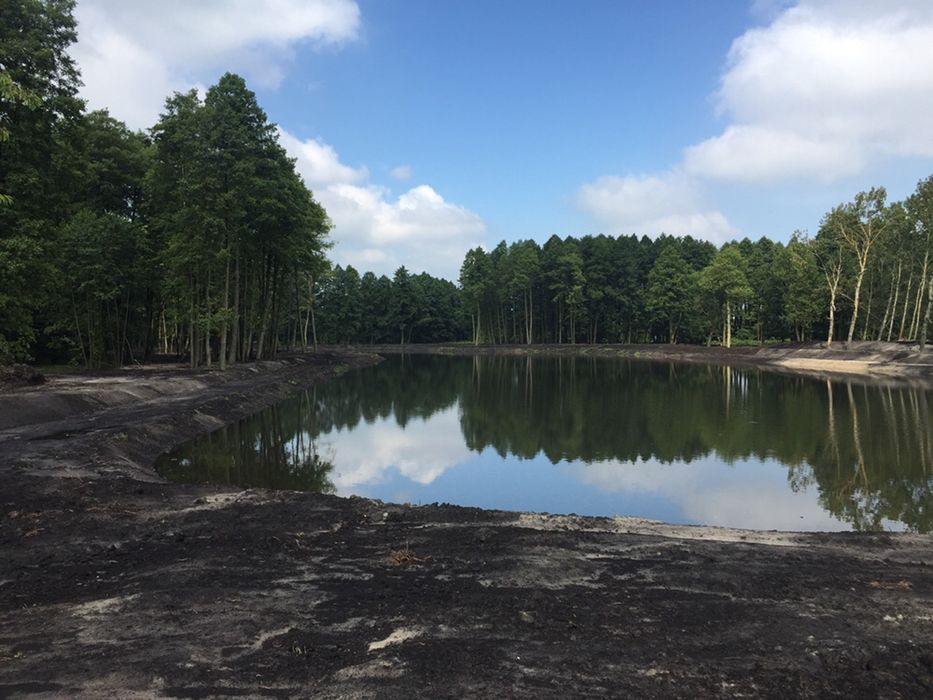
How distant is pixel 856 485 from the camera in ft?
52.1

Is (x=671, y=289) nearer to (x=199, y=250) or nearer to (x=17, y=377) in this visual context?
(x=199, y=250)

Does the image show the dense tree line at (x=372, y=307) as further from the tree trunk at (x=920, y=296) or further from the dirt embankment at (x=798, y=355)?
the tree trunk at (x=920, y=296)

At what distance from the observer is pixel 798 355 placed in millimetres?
68312

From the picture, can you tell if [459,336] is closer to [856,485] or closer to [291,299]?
[291,299]

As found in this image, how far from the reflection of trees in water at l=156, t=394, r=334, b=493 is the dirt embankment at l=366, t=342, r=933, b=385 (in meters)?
44.1

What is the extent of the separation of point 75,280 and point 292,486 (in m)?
26.2

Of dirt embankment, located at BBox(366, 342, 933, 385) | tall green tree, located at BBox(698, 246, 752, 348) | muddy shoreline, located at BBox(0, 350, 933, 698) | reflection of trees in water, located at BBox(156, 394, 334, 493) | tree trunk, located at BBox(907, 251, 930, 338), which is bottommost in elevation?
reflection of trees in water, located at BBox(156, 394, 334, 493)

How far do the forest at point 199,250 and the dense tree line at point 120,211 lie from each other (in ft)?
0.37

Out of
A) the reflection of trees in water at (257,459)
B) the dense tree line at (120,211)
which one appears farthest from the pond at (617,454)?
the dense tree line at (120,211)

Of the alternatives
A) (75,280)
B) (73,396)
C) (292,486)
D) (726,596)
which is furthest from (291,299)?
(726,596)

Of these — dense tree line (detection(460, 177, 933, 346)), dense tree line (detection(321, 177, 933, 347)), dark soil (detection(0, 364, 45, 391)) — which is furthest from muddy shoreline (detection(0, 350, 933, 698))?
dense tree line (detection(460, 177, 933, 346))

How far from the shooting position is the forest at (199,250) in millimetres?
26219

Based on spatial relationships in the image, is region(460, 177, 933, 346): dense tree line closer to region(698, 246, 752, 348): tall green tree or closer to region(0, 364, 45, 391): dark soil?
region(698, 246, 752, 348): tall green tree

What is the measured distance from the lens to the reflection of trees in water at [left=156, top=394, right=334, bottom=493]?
16922 millimetres
